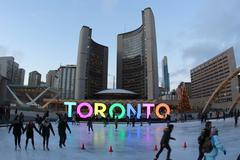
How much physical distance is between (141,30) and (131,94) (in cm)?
4516

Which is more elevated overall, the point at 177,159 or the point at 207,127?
the point at 207,127

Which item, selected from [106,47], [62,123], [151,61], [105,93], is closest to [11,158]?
[62,123]

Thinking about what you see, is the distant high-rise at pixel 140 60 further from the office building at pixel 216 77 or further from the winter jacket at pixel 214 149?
the winter jacket at pixel 214 149

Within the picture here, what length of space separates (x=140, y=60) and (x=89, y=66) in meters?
31.2

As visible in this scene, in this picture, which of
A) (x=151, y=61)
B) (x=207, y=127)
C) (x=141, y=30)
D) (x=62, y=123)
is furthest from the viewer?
(x=141, y=30)

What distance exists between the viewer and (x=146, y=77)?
5969 inches

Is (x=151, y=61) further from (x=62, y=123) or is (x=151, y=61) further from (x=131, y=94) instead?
(x=62, y=123)

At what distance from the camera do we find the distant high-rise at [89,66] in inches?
6122

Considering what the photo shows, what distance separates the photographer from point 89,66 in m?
167

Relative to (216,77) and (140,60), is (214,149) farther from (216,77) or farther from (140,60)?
(216,77)

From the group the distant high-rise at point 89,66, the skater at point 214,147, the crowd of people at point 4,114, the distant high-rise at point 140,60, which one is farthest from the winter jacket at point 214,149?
the distant high-rise at point 89,66

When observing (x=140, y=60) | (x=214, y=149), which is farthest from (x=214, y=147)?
(x=140, y=60)

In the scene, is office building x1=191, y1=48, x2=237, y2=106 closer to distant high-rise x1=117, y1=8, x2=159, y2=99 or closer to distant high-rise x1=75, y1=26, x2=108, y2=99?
distant high-rise x1=117, y1=8, x2=159, y2=99

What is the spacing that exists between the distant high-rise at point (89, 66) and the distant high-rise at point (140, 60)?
12.0 meters
